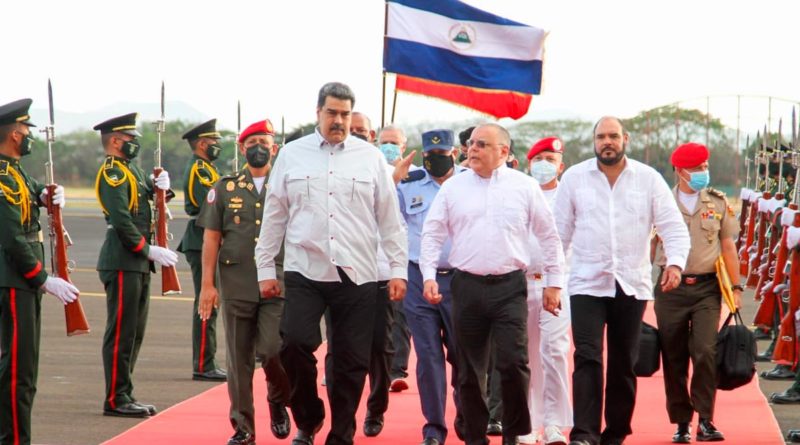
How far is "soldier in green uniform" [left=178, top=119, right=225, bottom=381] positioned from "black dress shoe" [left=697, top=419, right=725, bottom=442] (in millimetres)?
4136

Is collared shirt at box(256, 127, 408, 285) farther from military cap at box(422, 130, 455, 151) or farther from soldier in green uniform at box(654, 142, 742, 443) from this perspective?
soldier in green uniform at box(654, 142, 742, 443)

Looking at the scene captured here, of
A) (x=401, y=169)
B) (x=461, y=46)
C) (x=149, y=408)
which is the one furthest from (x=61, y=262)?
(x=461, y=46)

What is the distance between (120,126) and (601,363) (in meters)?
3.65

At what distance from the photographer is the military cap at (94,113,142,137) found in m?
9.80

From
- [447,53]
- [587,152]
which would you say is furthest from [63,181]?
[447,53]

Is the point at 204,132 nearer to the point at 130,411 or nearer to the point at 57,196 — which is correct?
the point at 130,411

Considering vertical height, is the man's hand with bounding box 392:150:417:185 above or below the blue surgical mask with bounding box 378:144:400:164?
below

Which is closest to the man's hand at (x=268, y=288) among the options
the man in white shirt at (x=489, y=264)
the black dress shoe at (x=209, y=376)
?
the man in white shirt at (x=489, y=264)

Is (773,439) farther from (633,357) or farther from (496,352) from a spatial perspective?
(496,352)

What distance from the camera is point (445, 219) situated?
820 cm

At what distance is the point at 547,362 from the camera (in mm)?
8867

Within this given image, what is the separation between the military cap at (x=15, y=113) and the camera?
8016 millimetres

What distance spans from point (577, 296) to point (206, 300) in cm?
211

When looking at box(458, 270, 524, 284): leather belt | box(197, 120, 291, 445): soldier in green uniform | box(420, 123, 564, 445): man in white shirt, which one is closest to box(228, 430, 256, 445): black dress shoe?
box(197, 120, 291, 445): soldier in green uniform
